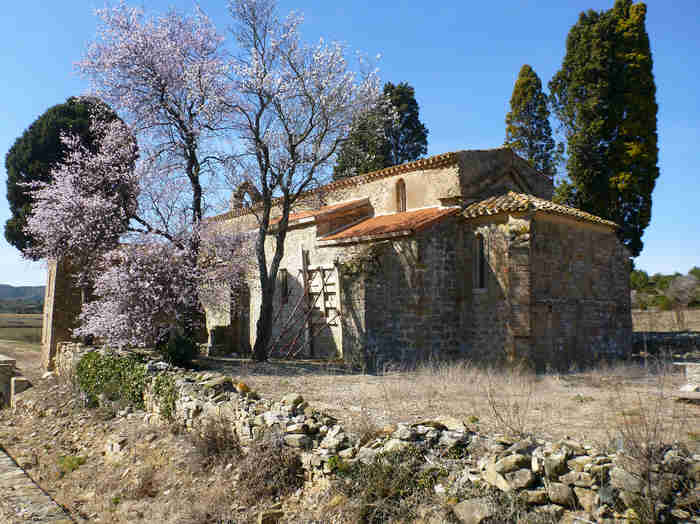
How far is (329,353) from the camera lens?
656 inches

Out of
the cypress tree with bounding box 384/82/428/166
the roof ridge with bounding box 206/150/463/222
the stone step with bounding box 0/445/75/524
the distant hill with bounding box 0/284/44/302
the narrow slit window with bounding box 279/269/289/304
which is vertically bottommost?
the stone step with bounding box 0/445/75/524

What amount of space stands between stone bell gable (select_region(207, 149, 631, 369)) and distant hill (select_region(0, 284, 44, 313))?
32.4 meters

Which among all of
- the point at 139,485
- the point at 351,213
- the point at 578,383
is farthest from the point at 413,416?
the point at 351,213

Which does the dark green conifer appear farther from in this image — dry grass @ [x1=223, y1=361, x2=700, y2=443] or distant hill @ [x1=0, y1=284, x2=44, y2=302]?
distant hill @ [x1=0, y1=284, x2=44, y2=302]

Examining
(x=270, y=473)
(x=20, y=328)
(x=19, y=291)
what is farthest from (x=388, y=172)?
(x=19, y=291)

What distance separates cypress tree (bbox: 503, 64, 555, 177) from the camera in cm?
2645

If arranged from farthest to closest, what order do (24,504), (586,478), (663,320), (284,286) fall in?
(663,320) → (284,286) → (24,504) → (586,478)

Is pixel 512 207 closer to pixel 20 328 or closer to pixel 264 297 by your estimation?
pixel 264 297

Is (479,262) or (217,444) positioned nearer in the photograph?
(217,444)

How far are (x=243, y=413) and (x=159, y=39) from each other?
1119cm

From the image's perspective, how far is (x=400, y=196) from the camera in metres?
18.4

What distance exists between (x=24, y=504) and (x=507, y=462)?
21.7 ft

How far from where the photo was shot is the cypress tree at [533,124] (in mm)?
26453

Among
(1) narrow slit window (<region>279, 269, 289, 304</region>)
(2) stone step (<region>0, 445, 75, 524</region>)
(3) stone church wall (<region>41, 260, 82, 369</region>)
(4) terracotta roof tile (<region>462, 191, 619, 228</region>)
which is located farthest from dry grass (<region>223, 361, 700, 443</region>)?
(3) stone church wall (<region>41, 260, 82, 369</region>)
